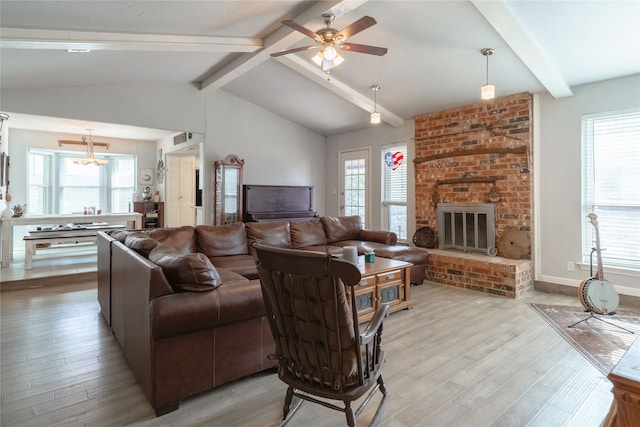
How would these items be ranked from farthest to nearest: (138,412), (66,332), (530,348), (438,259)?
1. (438,259)
2. (66,332)
3. (530,348)
4. (138,412)

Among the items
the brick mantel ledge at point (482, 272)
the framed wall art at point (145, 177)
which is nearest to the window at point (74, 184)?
the framed wall art at point (145, 177)

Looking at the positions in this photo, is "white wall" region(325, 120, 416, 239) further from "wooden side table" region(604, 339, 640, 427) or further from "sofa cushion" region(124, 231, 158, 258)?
"wooden side table" region(604, 339, 640, 427)

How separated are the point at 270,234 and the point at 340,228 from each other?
4.18ft

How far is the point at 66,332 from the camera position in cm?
305

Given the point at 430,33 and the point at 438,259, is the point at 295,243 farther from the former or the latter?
the point at 430,33

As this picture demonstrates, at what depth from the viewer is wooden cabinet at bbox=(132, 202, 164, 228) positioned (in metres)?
8.14

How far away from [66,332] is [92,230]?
315 cm

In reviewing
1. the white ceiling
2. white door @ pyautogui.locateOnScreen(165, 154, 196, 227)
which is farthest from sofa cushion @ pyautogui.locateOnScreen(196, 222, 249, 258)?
white door @ pyautogui.locateOnScreen(165, 154, 196, 227)

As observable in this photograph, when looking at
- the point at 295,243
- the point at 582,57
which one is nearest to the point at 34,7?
the point at 295,243

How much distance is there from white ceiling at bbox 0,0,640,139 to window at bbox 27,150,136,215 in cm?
379

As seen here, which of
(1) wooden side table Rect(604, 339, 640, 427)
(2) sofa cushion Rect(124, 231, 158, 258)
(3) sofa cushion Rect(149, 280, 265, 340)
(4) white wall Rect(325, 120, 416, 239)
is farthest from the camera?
(4) white wall Rect(325, 120, 416, 239)

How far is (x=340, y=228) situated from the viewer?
17.4ft

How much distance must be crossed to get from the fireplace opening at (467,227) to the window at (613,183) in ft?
3.48

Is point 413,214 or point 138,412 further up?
point 413,214
